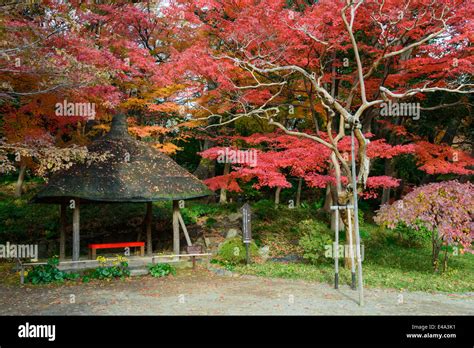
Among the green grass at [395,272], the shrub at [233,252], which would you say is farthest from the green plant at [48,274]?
the green grass at [395,272]

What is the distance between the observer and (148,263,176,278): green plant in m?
11.9

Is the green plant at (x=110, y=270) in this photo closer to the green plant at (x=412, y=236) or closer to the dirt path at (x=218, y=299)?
the dirt path at (x=218, y=299)

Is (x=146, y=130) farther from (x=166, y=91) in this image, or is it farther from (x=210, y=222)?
(x=210, y=222)

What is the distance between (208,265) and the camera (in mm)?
13070

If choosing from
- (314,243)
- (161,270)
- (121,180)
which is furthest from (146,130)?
(314,243)

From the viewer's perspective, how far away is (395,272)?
38.7 ft

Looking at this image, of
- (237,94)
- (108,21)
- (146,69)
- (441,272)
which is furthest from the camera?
(108,21)

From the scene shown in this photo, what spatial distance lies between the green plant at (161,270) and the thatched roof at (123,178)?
1896 mm

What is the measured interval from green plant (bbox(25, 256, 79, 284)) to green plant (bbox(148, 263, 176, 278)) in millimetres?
1989

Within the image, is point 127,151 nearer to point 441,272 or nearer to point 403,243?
point 441,272

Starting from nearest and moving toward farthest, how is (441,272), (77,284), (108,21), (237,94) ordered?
(77,284) → (441,272) → (237,94) → (108,21)

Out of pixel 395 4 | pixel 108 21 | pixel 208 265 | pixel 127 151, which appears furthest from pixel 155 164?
pixel 395 4

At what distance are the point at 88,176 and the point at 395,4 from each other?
10.6 metres

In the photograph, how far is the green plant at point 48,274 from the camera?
10820 millimetres
